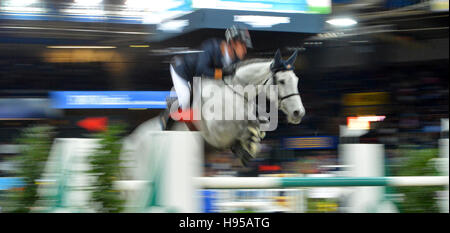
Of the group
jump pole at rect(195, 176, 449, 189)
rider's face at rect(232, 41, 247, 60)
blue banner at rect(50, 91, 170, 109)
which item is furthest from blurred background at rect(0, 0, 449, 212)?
jump pole at rect(195, 176, 449, 189)

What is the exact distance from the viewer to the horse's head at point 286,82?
173 inches

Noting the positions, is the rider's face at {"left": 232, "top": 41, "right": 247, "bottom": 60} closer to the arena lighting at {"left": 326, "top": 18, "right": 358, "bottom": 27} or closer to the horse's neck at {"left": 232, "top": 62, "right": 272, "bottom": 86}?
the horse's neck at {"left": 232, "top": 62, "right": 272, "bottom": 86}

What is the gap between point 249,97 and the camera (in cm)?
443

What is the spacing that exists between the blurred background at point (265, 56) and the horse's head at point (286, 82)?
77 mm

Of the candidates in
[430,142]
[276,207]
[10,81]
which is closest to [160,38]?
[10,81]

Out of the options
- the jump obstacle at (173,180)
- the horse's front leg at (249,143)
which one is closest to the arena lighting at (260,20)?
the horse's front leg at (249,143)

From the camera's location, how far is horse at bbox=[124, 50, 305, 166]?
14.4 feet

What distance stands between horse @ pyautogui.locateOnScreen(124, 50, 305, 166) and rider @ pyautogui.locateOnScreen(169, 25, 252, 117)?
8cm

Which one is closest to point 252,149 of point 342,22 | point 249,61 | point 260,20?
point 249,61

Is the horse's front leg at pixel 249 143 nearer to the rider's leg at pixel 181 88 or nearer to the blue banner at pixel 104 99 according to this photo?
the rider's leg at pixel 181 88

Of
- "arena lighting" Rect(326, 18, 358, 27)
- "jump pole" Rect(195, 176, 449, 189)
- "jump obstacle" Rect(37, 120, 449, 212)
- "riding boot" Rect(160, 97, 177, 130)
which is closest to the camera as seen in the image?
"jump obstacle" Rect(37, 120, 449, 212)

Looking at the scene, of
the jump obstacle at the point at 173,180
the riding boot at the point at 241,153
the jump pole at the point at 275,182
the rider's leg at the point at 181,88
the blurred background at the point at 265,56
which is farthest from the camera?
the riding boot at the point at 241,153

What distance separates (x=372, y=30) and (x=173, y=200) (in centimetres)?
316
